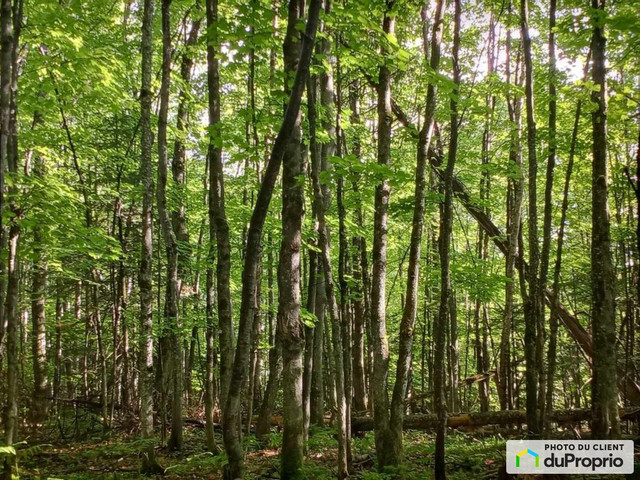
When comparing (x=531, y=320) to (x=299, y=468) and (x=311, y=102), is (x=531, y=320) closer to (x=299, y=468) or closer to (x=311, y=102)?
(x=299, y=468)

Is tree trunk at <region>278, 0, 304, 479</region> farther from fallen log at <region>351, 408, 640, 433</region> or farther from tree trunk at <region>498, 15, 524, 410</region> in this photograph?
fallen log at <region>351, 408, 640, 433</region>

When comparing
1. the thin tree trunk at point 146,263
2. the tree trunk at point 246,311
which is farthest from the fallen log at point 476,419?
the tree trunk at point 246,311

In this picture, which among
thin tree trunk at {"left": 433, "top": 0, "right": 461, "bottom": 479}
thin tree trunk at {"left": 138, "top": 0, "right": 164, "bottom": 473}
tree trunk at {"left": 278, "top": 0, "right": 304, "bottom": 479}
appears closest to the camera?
tree trunk at {"left": 278, "top": 0, "right": 304, "bottom": 479}

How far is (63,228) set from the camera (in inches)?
287

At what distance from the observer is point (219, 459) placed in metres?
6.99

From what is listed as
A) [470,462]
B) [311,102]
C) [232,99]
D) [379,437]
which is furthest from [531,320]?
[232,99]

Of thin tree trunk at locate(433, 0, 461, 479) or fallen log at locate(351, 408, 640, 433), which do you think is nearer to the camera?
thin tree trunk at locate(433, 0, 461, 479)
